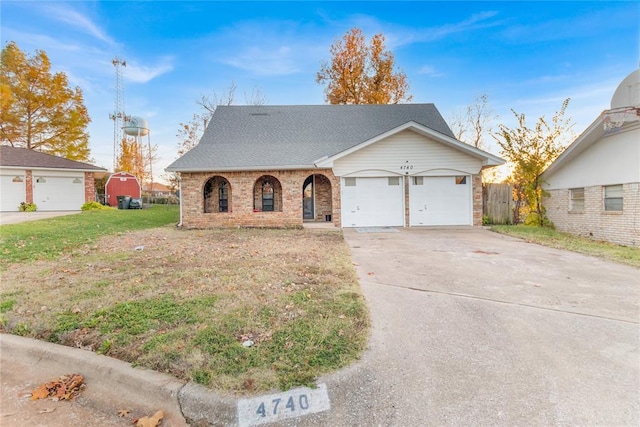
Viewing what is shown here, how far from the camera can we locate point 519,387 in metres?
2.55

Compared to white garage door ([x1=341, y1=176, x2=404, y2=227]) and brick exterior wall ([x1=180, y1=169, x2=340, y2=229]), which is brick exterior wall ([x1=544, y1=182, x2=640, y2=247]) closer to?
white garage door ([x1=341, y1=176, x2=404, y2=227])

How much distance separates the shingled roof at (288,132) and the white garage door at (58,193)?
1296cm

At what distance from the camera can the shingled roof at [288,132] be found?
13.5 metres

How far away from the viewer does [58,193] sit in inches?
851

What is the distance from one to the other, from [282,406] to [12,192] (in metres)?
26.5

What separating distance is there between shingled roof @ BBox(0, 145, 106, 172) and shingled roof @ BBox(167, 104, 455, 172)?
12.5 m

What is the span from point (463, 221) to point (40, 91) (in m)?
34.7

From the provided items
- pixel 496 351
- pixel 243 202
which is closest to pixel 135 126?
pixel 243 202

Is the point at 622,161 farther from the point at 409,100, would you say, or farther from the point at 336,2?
the point at 409,100

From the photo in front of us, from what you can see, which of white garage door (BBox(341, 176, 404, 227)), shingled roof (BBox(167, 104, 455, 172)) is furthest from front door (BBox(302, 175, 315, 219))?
white garage door (BBox(341, 176, 404, 227))

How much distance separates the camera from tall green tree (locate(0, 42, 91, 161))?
2647 centimetres

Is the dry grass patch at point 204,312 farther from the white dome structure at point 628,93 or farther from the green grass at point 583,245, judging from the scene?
the white dome structure at point 628,93

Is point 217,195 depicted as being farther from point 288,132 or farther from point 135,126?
point 135,126

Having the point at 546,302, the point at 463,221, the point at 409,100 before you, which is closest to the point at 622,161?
the point at 463,221
